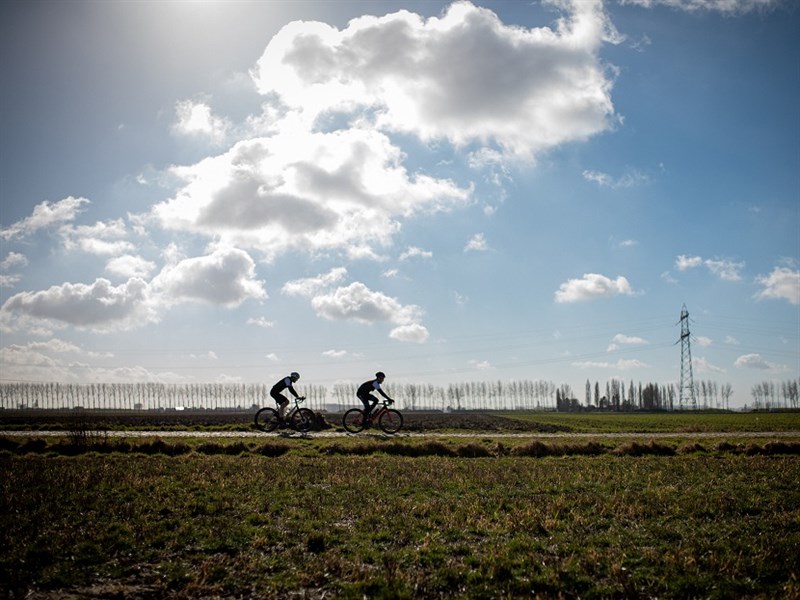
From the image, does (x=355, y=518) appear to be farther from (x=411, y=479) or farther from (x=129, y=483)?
(x=129, y=483)

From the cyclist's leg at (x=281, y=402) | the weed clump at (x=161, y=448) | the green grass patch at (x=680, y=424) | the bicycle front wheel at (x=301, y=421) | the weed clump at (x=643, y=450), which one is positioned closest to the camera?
the weed clump at (x=161, y=448)

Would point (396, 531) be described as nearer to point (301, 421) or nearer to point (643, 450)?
point (643, 450)

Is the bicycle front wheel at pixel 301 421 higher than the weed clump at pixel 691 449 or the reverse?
higher

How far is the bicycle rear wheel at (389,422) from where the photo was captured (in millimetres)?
28922

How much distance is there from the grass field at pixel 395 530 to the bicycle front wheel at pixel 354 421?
9858mm

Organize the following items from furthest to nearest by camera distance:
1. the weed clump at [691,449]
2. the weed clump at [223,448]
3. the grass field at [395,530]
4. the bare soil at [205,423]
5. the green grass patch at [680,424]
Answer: the green grass patch at [680,424] → the bare soil at [205,423] → the weed clump at [691,449] → the weed clump at [223,448] → the grass field at [395,530]

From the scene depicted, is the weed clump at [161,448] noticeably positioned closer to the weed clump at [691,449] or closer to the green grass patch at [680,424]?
the weed clump at [691,449]

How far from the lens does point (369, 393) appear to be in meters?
27.8

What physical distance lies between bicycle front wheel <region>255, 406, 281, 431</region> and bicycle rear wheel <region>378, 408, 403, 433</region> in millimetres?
5343

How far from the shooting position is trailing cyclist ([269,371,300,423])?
27.4 meters

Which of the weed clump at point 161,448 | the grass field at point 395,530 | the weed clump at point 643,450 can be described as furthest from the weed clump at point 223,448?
the weed clump at point 643,450

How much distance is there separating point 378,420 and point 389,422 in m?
0.66

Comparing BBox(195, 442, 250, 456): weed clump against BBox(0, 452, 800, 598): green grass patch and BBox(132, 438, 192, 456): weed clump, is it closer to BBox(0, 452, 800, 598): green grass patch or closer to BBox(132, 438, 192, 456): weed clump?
BBox(132, 438, 192, 456): weed clump

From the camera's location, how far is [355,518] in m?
11.0
